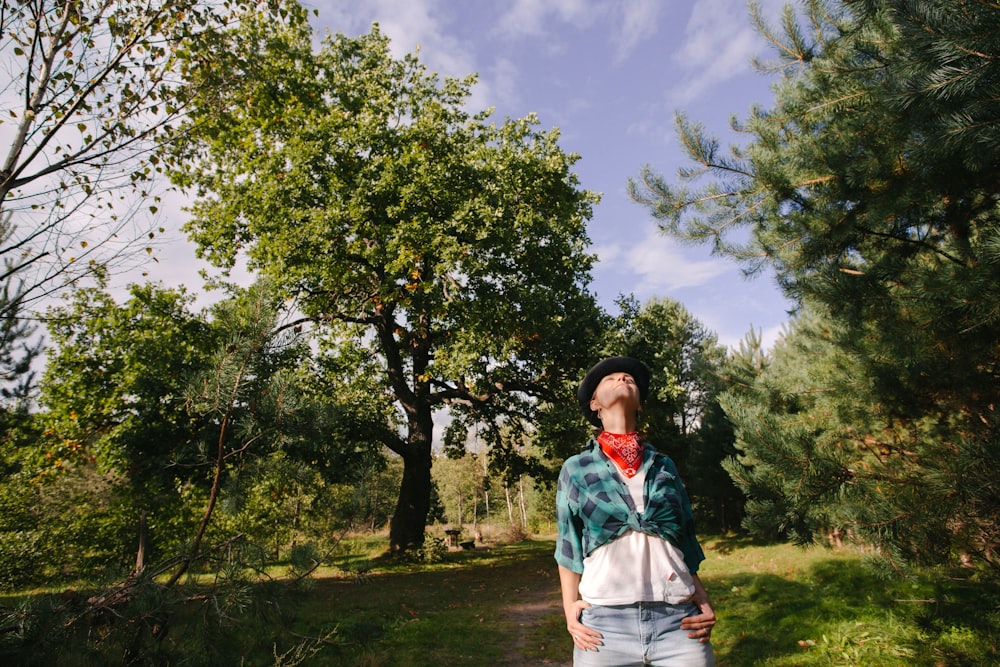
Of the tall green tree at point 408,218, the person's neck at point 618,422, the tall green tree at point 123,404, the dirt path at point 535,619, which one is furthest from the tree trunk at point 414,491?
the person's neck at point 618,422

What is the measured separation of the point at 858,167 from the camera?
3939mm

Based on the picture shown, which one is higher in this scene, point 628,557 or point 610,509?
point 610,509

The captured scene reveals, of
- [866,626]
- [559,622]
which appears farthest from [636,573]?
[559,622]

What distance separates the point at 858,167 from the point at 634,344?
1008cm

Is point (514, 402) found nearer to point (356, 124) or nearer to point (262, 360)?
point (356, 124)

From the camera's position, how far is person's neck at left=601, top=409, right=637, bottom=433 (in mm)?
2719

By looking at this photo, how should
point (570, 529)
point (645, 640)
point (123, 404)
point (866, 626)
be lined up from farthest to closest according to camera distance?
point (123, 404)
point (866, 626)
point (570, 529)
point (645, 640)

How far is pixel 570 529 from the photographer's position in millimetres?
2518

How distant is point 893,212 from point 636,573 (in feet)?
12.0

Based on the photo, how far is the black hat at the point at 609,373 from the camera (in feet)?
9.68

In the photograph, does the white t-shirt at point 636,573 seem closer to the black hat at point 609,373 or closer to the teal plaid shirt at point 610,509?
the teal plaid shirt at point 610,509

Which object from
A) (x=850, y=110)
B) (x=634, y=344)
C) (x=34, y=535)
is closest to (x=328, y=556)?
(x=850, y=110)

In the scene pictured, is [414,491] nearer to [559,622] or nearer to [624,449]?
[559,622]

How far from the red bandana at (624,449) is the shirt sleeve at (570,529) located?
213mm
